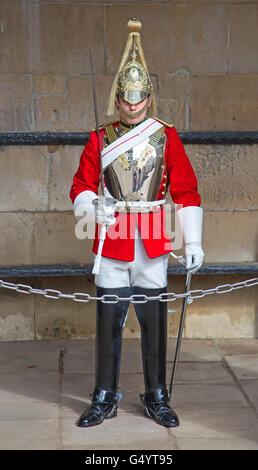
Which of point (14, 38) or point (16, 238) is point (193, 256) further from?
point (14, 38)

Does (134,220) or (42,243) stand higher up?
(134,220)

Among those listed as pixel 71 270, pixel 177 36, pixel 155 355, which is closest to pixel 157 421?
pixel 155 355

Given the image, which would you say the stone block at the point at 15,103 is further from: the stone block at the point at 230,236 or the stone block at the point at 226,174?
the stone block at the point at 230,236

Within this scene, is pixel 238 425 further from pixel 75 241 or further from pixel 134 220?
pixel 75 241

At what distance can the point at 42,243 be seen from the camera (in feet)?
Result: 18.1

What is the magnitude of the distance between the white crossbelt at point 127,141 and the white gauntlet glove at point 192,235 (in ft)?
1.37

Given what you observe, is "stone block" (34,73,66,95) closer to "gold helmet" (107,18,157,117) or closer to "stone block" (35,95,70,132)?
"stone block" (35,95,70,132)

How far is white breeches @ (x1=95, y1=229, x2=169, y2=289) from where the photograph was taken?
4.00 metres

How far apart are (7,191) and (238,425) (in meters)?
2.34

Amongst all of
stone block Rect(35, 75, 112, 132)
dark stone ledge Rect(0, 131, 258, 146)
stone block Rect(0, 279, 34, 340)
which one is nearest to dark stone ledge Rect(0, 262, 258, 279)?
stone block Rect(0, 279, 34, 340)

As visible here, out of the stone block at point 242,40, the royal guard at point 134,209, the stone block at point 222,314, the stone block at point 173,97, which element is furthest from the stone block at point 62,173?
the royal guard at point 134,209

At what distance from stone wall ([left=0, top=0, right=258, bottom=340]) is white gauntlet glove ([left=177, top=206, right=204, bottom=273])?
1.55 meters
